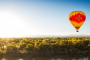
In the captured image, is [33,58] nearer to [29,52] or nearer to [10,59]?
[29,52]

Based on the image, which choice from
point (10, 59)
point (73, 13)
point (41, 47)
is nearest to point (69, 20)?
point (73, 13)

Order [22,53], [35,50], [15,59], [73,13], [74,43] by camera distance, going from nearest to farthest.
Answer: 1. [73,13]
2. [15,59]
3. [22,53]
4. [35,50]
5. [74,43]

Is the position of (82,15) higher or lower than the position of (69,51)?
higher

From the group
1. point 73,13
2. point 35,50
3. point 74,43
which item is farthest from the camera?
point 74,43

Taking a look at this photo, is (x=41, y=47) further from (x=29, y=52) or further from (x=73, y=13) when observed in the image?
(x=73, y=13)

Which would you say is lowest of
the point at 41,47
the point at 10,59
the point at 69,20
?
the point at 10,59

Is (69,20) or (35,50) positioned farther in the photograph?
(35,50)
